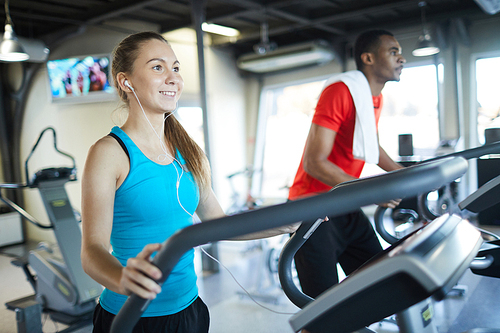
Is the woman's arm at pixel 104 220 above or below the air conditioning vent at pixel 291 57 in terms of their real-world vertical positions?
below

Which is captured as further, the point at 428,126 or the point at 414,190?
the point at 428,126

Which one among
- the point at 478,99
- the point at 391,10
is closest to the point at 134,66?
the point at 391,10

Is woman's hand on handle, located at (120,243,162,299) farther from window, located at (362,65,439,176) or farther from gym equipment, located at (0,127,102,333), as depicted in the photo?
window, located at (362,65,439,176)

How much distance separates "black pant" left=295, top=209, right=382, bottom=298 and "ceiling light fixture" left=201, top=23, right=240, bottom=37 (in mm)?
5507

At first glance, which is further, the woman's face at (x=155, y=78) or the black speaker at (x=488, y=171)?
the black speaker at (x=488, y=171)

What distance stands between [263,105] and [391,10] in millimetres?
3186

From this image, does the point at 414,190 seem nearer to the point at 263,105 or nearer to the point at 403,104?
A: the point at 403,104

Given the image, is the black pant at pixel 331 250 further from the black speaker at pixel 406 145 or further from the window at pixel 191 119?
the window at pixel 191 119

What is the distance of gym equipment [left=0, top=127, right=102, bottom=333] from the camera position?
10.5ft

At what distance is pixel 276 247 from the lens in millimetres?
3814

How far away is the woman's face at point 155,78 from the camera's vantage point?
119 cm

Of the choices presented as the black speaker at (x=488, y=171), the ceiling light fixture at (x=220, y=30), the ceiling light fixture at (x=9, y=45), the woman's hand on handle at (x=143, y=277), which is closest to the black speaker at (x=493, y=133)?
the black speaker at (x=488, y=171)

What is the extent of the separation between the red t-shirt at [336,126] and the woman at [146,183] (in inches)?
25.1

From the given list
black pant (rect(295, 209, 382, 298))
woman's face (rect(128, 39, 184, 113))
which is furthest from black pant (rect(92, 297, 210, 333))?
woman's face (rect(128, 39, 184, 113))
